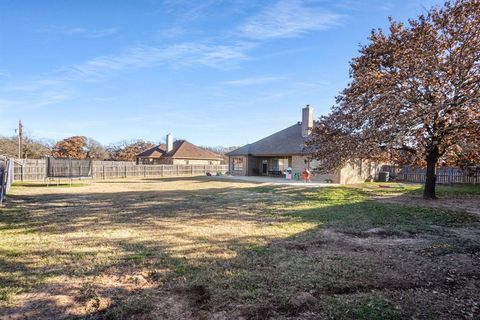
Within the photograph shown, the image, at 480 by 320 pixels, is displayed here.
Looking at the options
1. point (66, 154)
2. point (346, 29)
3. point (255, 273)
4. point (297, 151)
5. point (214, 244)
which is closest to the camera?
point (255, 273)

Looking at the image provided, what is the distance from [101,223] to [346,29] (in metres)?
13.1

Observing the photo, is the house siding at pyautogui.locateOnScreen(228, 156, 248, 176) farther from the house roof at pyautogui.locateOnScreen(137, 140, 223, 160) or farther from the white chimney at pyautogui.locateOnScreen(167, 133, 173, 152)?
the white chimney at pyautogui.locateOnScreen(167, 133, 173, 152)

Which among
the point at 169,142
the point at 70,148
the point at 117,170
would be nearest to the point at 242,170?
the point at 117,170

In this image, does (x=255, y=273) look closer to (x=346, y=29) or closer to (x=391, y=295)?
(x=391, y=295)

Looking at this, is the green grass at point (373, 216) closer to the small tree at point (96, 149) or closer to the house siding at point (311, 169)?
the house siding at point (311, 169)

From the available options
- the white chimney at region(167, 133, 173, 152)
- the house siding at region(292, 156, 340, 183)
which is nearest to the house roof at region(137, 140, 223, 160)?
the white chimney at region(167, 133, 173, 152)

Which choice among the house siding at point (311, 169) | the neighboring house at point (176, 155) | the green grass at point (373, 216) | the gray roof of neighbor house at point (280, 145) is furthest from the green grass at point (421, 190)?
the neighboring house at point (176, 155)

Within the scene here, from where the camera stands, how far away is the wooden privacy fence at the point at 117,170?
24172mm

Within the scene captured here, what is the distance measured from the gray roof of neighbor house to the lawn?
1773 centimetres

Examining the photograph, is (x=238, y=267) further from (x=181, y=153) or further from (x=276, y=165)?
(x=181, y=153)

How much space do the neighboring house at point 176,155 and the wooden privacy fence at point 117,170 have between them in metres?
3.68

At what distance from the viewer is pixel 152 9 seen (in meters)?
11.9

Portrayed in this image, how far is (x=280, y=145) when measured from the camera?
92.3 feet

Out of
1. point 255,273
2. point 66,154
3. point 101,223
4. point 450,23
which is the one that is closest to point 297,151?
point 450,23
